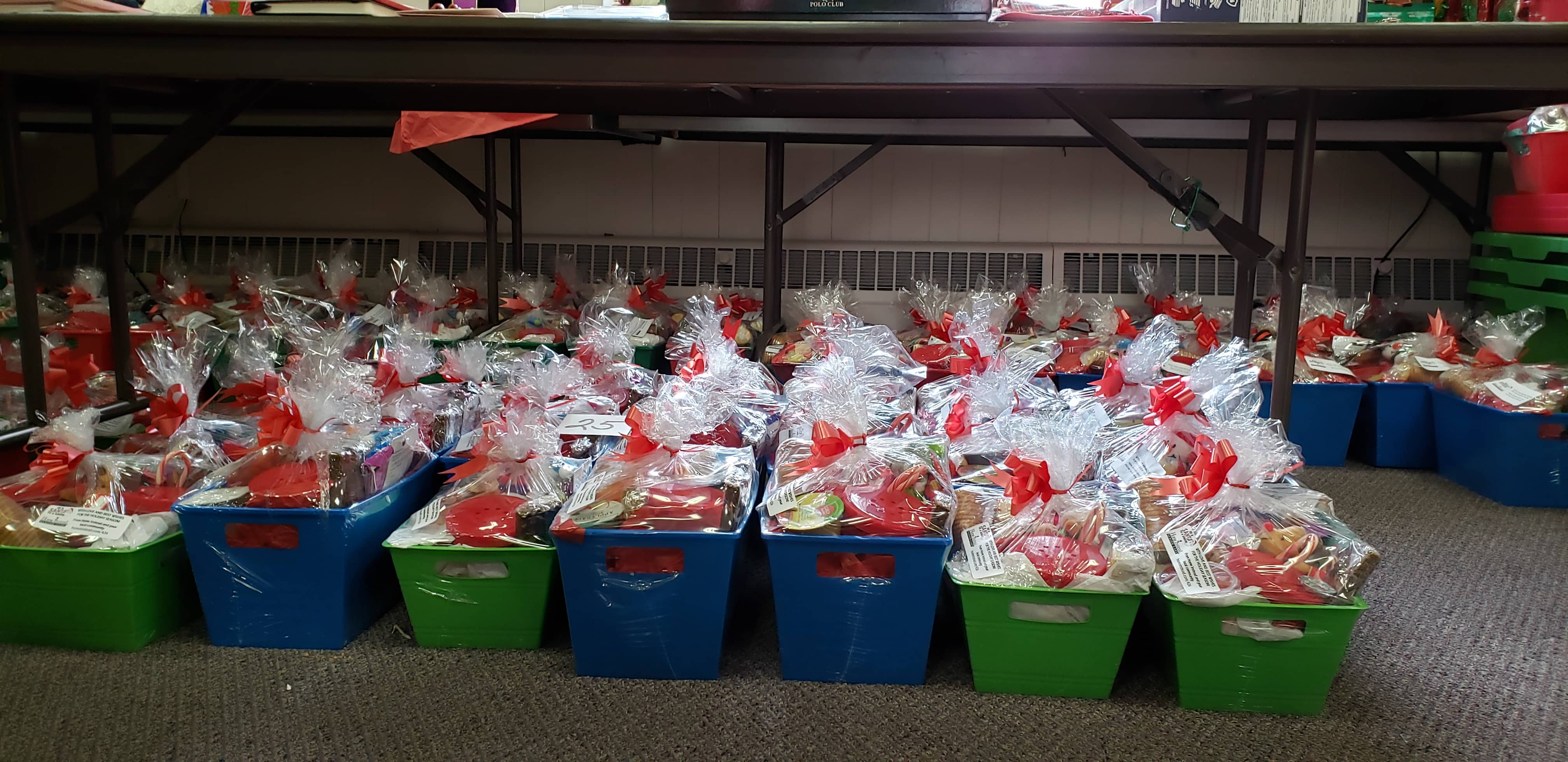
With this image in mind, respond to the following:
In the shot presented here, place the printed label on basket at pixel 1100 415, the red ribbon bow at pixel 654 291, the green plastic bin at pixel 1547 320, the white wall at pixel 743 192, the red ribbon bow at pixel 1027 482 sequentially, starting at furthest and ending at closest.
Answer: the white wall at pixel 743 192
the red ribbon bow at pixel 654 291
the green plastic bin at pixel 1547 320
the printed label on basket at pixel 1100 415
the red ribbon bow at pixel 1027 482

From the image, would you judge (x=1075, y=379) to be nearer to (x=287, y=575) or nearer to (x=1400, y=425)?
(x=1400, y=425)

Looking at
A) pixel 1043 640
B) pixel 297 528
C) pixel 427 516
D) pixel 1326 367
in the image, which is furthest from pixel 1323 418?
pixel 297 528

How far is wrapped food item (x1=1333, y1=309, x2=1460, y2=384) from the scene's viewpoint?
2379mm

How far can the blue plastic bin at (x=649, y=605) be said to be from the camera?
1.29 metres

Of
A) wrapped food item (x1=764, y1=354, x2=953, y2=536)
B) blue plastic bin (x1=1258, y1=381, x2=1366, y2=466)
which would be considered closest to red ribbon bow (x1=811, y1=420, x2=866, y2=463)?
wrapped food item (x1=764, y1=354, x2=953, y2=536)

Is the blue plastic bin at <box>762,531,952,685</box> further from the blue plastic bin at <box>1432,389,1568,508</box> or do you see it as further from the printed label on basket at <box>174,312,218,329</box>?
the printed label on basket at <box>174,312,218,329</box>

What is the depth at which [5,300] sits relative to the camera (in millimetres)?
2367

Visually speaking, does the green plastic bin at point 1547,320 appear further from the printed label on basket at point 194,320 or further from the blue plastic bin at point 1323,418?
the printed label on basket at point 194,320

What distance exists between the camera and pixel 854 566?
1.31 m

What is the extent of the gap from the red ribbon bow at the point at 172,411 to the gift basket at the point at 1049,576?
4.15 ft

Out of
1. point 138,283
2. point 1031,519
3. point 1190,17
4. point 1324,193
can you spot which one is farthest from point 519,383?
point 1324,193

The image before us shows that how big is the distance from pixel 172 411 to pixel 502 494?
2.03 feet

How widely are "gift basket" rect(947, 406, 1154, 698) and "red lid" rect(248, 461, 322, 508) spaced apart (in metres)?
0.90

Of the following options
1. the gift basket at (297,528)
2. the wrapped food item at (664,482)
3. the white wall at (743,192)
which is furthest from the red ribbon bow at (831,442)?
the white wall at (743,192)
